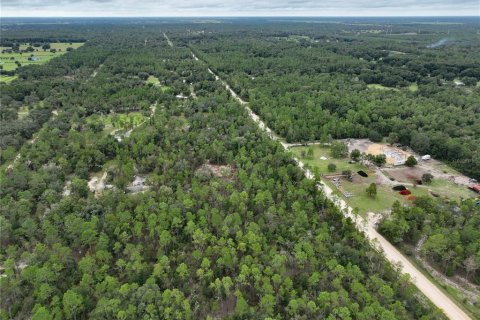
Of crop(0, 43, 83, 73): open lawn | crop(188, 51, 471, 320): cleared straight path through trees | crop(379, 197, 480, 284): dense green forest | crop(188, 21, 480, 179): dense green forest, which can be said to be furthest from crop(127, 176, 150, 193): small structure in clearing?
crop(0, 43, 83, 73): open lawn

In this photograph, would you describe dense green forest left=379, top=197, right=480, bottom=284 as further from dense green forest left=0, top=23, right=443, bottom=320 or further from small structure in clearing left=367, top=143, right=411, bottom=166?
small structure in clearing left=367, top=143, right=411, bottom=166

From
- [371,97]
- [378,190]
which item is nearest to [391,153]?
[378,190]

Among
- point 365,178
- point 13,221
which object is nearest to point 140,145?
point 13,221

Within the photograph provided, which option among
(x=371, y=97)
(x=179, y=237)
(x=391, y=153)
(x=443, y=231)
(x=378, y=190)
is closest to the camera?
(x=443, y=231)

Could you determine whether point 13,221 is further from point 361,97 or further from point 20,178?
point 361,97

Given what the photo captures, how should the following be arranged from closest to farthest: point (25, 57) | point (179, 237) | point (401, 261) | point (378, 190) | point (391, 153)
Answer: point (401, 261), point (179, 237), point (378, 190), point (391, 153), point (25, 57)

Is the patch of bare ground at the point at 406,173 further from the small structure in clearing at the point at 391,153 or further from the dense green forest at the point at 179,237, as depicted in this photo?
the dense green forest at the point at 179,237

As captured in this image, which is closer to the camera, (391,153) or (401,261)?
(401,261)

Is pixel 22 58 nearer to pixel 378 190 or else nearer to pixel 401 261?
pixel 378 190
